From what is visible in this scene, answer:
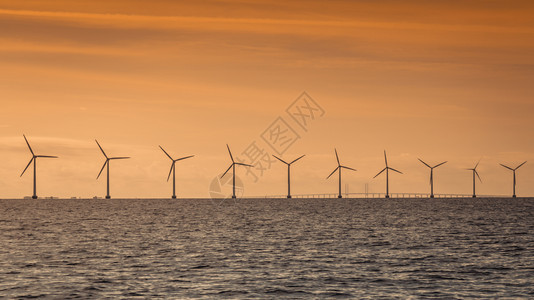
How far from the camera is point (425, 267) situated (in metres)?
60.3

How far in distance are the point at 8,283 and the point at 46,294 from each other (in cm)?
607

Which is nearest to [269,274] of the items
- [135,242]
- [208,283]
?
[208,283]

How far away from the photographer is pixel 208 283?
50.7m

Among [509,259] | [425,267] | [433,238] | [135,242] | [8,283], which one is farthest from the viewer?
[433,238]

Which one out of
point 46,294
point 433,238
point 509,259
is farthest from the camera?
point 433,238

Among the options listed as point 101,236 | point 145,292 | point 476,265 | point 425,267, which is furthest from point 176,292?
point 101,236

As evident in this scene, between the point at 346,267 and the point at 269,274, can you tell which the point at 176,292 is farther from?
the point at 346,267

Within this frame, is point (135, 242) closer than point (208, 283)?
No

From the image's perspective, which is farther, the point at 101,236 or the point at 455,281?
the point at 101,236

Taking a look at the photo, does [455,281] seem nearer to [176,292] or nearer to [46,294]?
[176,292]

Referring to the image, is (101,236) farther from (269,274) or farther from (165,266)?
(269,274)

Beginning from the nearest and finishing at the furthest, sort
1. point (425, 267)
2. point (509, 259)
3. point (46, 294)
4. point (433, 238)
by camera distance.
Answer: point (46, 294)
point (425, 267)
point (509, 259)
point (433, 238)

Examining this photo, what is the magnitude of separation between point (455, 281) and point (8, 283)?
33.8m

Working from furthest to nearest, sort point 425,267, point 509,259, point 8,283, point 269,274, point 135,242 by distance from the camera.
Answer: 1. point 135,242
2. point 509,259
3. point 425,267
4. point 269,274
5. point 8,283
